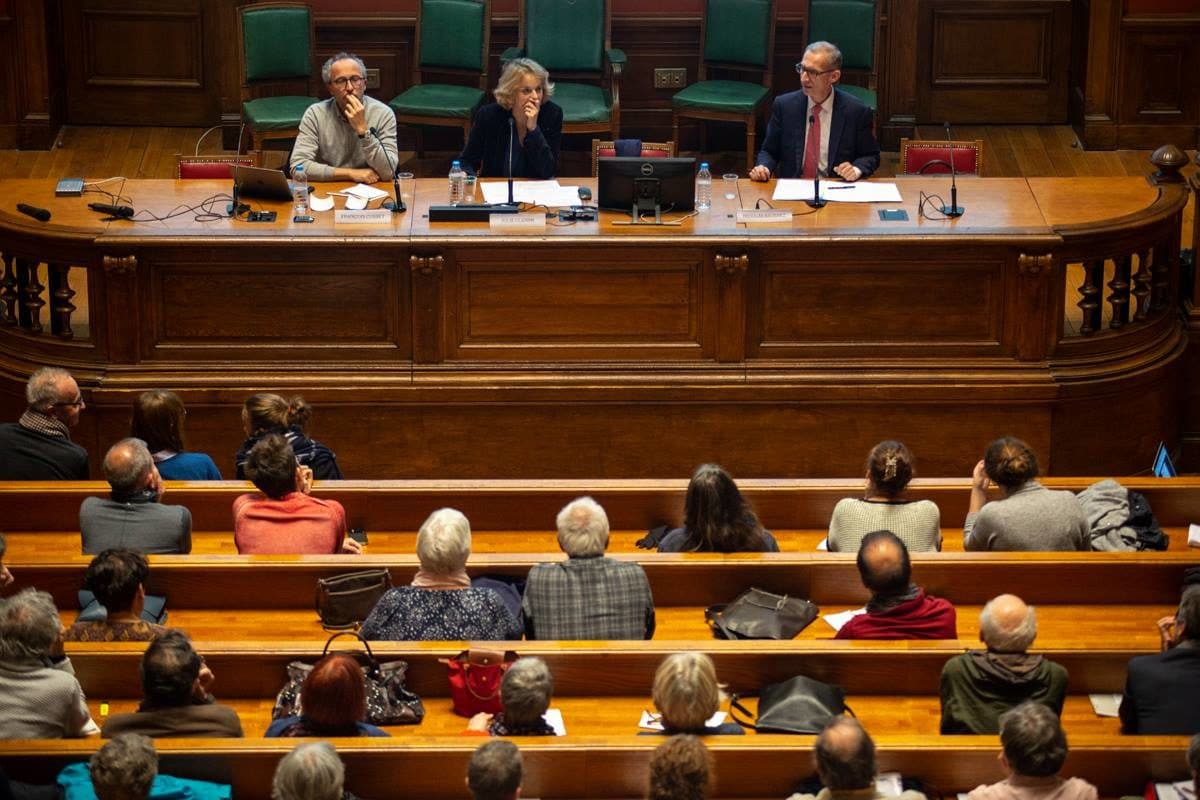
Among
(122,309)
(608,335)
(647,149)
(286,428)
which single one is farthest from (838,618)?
(647,149)

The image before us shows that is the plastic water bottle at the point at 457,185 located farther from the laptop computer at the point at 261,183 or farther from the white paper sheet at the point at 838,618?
the white paper sheet at the point at 838,618

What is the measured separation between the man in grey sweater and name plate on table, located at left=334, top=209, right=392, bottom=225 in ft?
2.09

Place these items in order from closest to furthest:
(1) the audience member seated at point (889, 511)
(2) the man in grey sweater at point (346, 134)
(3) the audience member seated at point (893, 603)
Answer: (3) the audience member seated at point (893, 603), (1) the audience member seated at point (889, 511), (2) the man in grey sweater at point (346, 134)

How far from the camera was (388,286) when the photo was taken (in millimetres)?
7398

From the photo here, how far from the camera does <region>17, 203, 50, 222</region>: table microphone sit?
294 inches

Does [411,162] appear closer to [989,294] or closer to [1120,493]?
[989,294]

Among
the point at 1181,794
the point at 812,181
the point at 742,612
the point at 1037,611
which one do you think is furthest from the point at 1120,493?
the point at 812,181

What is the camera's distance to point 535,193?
7.87 meters

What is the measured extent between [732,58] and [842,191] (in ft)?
8.73

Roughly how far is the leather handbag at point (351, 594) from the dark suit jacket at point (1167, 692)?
212 centimetres

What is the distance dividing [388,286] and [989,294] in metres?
2.33

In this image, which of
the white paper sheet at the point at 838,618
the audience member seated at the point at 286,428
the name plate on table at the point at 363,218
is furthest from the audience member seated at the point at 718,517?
the name plate on table at the point at 363,218

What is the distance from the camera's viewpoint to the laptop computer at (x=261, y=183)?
772cm

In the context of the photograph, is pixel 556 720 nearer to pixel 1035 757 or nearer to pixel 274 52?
pixel 1035 757
